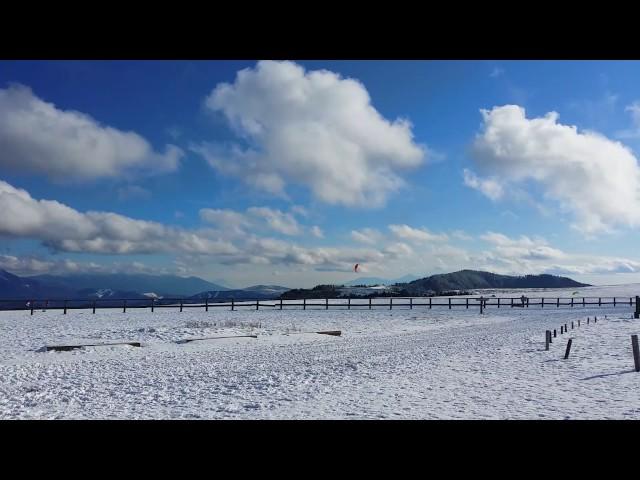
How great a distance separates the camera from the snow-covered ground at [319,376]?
951 cm

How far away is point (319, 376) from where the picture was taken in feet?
43.8

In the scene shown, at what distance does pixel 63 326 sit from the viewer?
1144 inches

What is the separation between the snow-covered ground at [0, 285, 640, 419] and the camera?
9508mm
